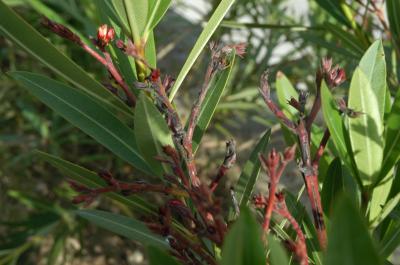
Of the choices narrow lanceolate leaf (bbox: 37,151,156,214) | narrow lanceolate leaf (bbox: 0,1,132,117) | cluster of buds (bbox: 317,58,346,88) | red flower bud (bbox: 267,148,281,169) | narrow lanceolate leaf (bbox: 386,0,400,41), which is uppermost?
narrow lanceolate leaf (bbox: 386,0,400,41)

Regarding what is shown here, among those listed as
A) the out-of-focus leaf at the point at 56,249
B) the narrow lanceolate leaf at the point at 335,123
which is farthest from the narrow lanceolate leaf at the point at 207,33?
the out-of-focus leaf at the point at 56,249

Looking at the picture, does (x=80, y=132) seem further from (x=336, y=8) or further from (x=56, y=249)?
(x=336, y=8)

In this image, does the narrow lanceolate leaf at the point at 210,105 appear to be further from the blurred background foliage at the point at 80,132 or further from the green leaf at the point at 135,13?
the blurred background foliage at the point at 80,132

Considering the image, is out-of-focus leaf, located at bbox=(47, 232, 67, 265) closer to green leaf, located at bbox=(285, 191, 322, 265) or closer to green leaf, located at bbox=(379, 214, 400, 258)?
green leaf, located at bbox=(285, 191, 322, 265)

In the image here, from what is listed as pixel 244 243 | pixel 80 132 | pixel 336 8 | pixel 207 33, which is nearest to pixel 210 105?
pixel 207 33

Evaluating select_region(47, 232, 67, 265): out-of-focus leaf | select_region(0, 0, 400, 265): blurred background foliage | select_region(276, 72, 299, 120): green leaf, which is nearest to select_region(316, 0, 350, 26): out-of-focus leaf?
select_region(0, 0, 400, 265): blurred background foliage

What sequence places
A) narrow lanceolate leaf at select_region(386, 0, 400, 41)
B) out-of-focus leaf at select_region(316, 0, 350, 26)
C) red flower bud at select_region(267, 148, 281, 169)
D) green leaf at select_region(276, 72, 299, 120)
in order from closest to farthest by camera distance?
red flower bud at select_region(267, 148, 281, 169)
green leaf at select_region(276, 72, 299, 120)
narrow lanceolate leaf at select_region(386, 0, 400, 41)
out-of-focus leaf at select_region(316, 0, 350, 26)
